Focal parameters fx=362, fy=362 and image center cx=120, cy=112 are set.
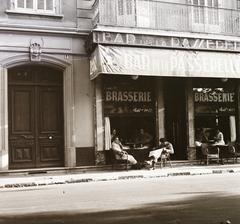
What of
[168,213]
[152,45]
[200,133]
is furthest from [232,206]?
[200,133]

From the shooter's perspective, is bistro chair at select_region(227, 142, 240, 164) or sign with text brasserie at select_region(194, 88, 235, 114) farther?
sign with text brasserie at select_region(194, 88, 235, 114)

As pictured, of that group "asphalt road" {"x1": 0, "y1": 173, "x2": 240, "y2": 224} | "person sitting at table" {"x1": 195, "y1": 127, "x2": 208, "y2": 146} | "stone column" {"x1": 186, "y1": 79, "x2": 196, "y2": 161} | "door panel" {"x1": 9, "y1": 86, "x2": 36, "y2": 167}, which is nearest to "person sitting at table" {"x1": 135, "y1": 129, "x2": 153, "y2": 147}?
"stone column" {"x1": 186, "y1": 79, "x2": 196, "y2": 161}

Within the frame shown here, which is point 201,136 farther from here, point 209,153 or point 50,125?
point 50,125

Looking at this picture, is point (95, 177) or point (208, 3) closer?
point (95, 177)

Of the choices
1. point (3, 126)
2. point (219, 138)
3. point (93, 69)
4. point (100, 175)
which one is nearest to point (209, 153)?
point (219, 138)

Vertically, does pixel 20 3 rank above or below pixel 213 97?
above

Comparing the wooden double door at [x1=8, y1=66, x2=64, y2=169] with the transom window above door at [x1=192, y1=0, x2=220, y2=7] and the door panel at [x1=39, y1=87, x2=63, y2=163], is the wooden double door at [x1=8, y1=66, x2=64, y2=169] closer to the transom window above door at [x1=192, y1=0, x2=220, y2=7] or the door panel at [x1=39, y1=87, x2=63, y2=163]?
the door panel at [x1=39, y1=87, x2=63, y2=163]

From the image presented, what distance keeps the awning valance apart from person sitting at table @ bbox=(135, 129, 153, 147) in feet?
8.83

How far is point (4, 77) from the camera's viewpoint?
42.1 feet

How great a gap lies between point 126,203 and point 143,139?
25.0 ft

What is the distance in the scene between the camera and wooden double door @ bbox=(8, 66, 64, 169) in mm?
13078

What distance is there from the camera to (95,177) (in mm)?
11477

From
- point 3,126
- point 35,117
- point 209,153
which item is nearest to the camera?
point 3,126

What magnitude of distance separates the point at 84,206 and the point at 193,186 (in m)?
3.56
